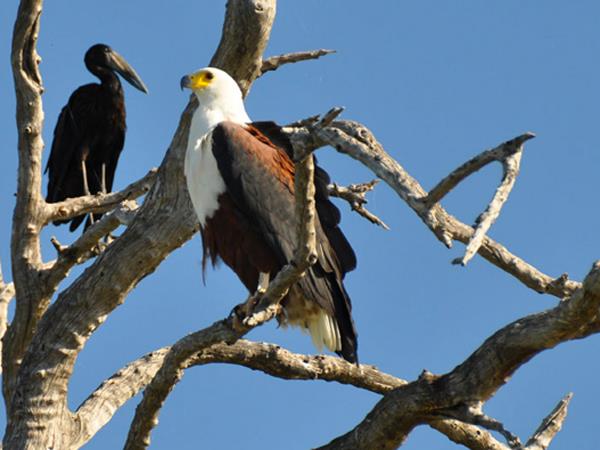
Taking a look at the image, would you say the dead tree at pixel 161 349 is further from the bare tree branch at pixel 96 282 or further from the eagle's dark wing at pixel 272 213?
the eagle's dark wing at pixel 272 213

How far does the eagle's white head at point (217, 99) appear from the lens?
21.6ft

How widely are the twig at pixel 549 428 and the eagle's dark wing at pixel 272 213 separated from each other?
52.1 inches

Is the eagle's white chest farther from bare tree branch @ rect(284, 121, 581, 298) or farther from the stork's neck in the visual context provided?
the stork's neck

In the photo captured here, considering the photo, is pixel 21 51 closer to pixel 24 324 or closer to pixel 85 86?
pixel 24 324

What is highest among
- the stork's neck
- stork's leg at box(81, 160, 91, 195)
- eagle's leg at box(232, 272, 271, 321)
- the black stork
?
the stork's neck

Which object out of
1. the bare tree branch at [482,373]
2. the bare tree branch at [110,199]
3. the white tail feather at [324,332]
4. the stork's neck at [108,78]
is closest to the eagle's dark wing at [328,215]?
the white tail feather at [324,332]

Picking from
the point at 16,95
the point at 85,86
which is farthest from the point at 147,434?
the point at 85,86

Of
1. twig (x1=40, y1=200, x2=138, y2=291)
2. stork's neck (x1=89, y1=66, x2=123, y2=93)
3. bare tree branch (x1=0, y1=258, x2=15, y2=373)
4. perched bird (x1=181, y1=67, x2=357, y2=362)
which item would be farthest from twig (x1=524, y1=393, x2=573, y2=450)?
stork's neck (x1=89, y1=66, x2=123, y2=93)

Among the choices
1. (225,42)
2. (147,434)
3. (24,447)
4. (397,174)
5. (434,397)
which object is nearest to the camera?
(397,174)

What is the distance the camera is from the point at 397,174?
157 inches

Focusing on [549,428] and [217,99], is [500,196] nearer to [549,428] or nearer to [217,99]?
[549,428]

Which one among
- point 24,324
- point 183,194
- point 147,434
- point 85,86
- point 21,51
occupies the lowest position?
point 147,434

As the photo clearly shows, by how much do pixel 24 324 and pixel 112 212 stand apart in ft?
2.57

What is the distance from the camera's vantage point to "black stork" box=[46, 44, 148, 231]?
1071 cm
